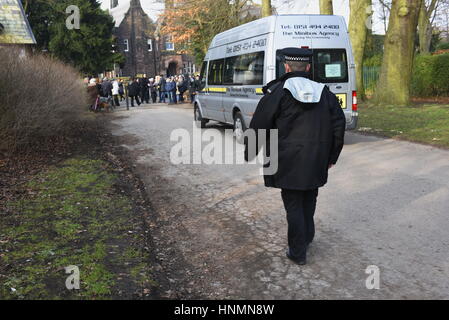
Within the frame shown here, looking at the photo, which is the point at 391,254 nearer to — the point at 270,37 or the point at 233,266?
the point at 233,266

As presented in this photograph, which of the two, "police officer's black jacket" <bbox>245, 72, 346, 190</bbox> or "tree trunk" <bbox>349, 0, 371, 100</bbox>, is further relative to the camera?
"tree trunk" <bbox>349, 0, 371, 100</bbox>

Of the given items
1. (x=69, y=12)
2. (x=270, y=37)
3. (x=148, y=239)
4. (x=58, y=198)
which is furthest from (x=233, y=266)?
(x=69, y=12)

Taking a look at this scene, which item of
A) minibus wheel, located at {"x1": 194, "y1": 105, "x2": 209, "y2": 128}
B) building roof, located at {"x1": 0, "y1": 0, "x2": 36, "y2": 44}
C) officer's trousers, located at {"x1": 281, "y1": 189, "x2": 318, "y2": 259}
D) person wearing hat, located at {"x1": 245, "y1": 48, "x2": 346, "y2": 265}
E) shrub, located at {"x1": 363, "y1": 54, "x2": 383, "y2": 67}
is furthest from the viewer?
building roof, located at {"x1": 0, "y1": 0, "x2": 36, "y2": 44}

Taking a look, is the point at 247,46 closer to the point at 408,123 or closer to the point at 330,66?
the point at 330,66

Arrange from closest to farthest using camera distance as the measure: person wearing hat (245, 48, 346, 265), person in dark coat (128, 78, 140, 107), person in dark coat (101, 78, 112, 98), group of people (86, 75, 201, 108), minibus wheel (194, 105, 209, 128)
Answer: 1. person wearing hat (245, 48, 346, 265)
2. minibus wheel (194, 105, 209, 128)
3. person in dark coat (101, 78, 112, 98)
4. group of people (86, 75, 201, 108)
5. person in dark coat (128, 78, 140, 107)

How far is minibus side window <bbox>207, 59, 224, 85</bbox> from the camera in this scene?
12.9m

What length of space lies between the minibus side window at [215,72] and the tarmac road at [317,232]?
14.4ft

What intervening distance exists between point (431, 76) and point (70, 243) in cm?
2314

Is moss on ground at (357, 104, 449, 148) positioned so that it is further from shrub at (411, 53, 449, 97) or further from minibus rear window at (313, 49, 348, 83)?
shrub at (411, 53, 449, 97)

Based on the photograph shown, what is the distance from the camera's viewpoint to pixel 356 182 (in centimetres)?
739

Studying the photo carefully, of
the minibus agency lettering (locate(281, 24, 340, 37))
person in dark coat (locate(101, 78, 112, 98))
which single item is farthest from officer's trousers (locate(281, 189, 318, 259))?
person in dark coat (locate(101, 78, 112, 98))

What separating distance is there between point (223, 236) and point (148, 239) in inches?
31.7

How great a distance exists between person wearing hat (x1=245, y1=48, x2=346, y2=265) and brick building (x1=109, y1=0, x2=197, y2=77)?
6497cm

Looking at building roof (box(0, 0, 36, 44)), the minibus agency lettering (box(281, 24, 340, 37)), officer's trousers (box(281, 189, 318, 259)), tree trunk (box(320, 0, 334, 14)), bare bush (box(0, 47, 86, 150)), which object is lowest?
officer's trousers (box(281, 189, 318, 259))
